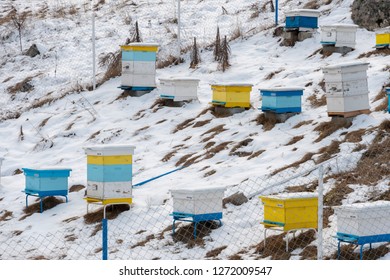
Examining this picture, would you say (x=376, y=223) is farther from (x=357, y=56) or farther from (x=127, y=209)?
(x=357, y=56)

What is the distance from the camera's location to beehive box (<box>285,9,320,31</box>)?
2578 cm

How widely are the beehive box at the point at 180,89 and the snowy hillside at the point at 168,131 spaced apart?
0.27 m

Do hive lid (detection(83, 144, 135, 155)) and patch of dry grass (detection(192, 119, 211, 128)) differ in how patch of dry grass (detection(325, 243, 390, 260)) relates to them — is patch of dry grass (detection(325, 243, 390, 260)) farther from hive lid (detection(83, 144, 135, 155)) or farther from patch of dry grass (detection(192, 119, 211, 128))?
patch of dry grass (detection(192, 119, 211, 128))

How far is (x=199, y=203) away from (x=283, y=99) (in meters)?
5.63

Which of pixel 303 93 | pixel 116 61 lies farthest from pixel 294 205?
pixel 116 61

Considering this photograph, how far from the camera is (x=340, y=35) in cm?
2370

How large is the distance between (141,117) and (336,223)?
1007 cm

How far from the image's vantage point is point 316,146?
17.0 meters

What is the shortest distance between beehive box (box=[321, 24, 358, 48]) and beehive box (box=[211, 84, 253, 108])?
4.20 meters

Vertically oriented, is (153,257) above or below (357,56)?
below

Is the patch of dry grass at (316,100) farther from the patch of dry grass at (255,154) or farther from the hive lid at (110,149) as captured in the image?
the hive lid at (110,149)

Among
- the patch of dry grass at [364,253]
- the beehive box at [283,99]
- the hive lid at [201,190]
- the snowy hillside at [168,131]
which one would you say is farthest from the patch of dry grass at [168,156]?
the patch of dry grass at [364,253]

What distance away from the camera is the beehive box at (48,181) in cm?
1716

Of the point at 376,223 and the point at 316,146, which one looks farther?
the point at 316,146
